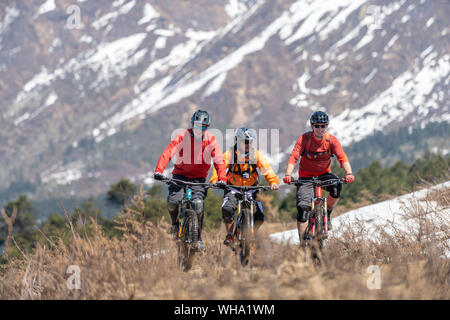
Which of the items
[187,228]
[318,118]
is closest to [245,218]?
[187,228]

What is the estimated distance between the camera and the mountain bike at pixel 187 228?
9156 millimetres

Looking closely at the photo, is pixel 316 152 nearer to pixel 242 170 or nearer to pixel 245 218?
pixel 242 170

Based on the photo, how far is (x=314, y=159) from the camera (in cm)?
1023

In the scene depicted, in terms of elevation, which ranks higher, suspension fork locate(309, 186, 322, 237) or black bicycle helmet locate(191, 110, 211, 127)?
black bicycle helmet locate(191, 110, 211, 127)

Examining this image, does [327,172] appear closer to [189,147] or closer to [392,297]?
[189,147]

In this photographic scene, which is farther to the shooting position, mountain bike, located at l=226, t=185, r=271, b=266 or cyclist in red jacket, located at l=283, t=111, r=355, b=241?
cyclist in red jacket, located at l=283, t=111, r=355, b=241

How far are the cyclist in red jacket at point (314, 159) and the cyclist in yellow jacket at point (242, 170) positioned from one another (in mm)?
477

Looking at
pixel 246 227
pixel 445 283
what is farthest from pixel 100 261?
pixel 445 283

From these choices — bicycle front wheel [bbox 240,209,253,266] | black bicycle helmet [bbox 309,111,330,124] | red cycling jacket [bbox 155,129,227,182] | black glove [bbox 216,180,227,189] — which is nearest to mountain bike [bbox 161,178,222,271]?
black glove [bbox 216,180,227,189]

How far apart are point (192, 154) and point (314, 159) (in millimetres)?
2046

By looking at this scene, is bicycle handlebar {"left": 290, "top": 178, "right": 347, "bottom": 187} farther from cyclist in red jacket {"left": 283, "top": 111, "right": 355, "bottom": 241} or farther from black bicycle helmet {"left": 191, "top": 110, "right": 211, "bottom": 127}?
black bicycle helmet {"left": 191, "top": 110, "right": 211, "bottom": 127}

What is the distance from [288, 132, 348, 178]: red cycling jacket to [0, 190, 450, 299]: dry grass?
2.53 m

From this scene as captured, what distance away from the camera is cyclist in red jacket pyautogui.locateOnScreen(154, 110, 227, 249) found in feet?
31.8

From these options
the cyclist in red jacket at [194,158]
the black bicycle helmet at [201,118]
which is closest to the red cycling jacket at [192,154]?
the cyclist in red jacket at [194,158]
